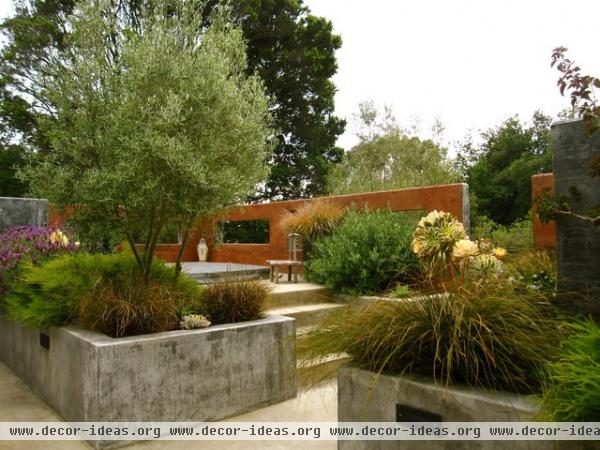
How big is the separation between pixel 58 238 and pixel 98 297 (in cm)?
204

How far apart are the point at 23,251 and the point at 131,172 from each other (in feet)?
6.75

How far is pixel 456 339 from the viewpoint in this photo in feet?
6.69

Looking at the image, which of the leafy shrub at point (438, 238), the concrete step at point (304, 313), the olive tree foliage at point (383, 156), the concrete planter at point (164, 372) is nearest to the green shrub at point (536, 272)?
the leafy shrub at point (438, 238)

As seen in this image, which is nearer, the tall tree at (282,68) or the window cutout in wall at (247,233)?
the window cutout in wall at (247,233)

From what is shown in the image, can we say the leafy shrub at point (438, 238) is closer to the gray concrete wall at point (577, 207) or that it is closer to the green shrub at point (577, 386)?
the gray concrete wall at point (577, 207)

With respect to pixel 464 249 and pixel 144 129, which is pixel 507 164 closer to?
pixel 464 249

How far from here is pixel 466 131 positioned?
25.5 meters

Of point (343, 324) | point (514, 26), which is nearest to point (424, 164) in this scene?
point (514, 26)

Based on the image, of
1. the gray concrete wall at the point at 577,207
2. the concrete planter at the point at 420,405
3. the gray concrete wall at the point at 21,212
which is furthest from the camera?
the gray concrete wall at the point at 21,212

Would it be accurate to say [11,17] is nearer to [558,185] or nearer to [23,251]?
[23,251]

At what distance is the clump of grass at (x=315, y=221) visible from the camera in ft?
25.4

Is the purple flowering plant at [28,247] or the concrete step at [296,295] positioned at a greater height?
the purple flowering plant at [28,247]

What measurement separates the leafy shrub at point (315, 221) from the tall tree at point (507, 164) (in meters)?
10.9

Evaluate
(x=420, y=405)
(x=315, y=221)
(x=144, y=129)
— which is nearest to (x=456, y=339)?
(x=420, y=405)
